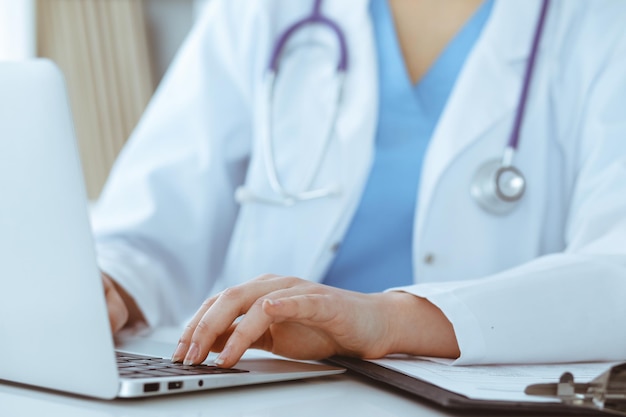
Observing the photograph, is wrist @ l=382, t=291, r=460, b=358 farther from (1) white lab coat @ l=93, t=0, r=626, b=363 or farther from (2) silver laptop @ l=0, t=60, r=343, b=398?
(1) white lab coat @ l=93, t=0, r=626, b=363

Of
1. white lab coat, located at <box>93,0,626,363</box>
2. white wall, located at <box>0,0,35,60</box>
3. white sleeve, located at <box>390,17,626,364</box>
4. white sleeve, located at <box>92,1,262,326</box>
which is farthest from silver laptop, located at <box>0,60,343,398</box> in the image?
white wall, located at <box>0,0,35,60</box>

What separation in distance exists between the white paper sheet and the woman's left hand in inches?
0.9

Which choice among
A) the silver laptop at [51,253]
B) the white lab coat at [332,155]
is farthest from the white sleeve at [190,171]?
the silver laptop at [51,253]

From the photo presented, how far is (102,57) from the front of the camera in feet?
9.56

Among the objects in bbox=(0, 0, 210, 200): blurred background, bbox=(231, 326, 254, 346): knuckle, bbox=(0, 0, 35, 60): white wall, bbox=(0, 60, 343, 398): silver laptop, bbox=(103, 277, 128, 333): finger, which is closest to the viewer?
bbox=(0, 60, 343, 398): silver laptop

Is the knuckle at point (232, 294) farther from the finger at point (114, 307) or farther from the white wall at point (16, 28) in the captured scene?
the white wall at point (16, 28)

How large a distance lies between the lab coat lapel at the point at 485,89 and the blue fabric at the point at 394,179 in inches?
1.2

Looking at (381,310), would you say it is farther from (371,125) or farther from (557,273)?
(371,125)

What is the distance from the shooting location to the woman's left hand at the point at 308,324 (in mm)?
618

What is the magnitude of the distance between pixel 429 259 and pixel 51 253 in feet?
2.20

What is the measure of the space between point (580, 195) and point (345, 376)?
1.81ft

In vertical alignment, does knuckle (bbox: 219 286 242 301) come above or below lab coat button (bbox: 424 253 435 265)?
below

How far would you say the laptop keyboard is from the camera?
0.56 meters

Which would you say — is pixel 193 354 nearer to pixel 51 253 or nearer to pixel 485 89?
pixel 51 253
